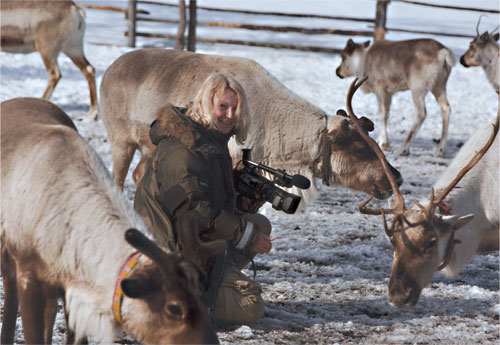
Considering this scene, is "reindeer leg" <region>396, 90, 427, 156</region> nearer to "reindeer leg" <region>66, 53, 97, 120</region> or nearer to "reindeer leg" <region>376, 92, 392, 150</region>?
"reindeer leg" <region>376, 92, 392, 150</region>

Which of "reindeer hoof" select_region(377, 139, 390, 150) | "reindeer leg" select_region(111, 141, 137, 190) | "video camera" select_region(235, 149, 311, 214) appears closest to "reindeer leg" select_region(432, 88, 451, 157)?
"reindeer hoof" select_region(377, 139, 390, 150)

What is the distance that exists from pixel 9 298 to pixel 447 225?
2.03 meters

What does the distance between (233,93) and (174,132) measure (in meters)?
0.33

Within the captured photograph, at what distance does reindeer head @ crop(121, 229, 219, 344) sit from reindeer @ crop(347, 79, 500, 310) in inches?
51.4

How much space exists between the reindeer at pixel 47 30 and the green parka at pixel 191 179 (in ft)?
18.8

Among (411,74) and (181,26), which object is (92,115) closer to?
(411,74)

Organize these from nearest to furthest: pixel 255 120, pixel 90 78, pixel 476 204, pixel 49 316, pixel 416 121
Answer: pixel 49 316 → pixel 476 204 → pixel 255 120 → pixel 416 121 → pixel 90 78

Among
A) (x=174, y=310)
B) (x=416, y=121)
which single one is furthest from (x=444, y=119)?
(x=174, y=310)

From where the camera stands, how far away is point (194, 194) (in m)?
2.80

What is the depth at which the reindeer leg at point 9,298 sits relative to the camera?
2.83m

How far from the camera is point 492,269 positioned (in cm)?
462

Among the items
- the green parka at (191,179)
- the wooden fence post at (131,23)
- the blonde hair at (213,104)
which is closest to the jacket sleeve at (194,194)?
the green parka at (191,179)

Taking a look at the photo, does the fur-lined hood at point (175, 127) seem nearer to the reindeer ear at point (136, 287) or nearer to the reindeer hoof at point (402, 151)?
the reindeer ear at point (136, 287)

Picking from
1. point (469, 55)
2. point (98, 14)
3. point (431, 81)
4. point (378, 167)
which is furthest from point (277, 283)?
point (98, 14)
